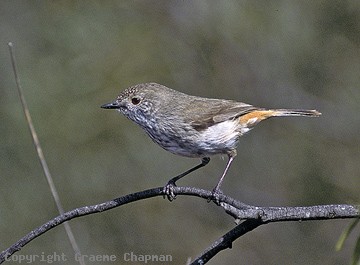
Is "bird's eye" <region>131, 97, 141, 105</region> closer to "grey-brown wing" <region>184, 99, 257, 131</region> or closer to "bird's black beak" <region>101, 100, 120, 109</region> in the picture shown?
"bird's black beak" <region>101, 100, 120, 109</region>

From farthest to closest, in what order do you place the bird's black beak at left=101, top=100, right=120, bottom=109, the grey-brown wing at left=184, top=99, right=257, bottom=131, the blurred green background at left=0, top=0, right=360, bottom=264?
the blurred green background at left=0, top=0, right=360, bottom=264 → the bird's black beak at left=101, top=100, right=120, bottom=109 → the grey-brown wing at left=184, top=99, right=257, bottom=131

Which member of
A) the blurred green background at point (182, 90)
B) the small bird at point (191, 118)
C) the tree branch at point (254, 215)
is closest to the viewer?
the tree branch at point (254, 215)

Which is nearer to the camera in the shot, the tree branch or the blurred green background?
the tree branch

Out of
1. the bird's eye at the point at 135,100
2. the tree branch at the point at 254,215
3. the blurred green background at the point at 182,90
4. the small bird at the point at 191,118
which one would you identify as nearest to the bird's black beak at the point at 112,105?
the small bird at the point at 191,118

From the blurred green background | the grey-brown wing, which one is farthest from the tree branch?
the blurred green background

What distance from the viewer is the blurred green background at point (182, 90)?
8000 millimetres

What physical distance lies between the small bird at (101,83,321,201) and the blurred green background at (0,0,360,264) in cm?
263

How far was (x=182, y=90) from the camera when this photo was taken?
8.44 m

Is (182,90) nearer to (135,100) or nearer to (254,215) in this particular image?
(135,100)

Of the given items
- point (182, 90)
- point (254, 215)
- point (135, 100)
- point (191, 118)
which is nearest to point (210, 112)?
point (191, 118)

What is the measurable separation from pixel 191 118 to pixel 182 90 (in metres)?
3.56

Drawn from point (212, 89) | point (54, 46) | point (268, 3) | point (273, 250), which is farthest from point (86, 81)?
point (273, 250)

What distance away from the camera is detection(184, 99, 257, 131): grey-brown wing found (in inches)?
192

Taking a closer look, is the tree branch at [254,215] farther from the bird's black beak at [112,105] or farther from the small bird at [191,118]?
the bird's black beak at [112,105]
